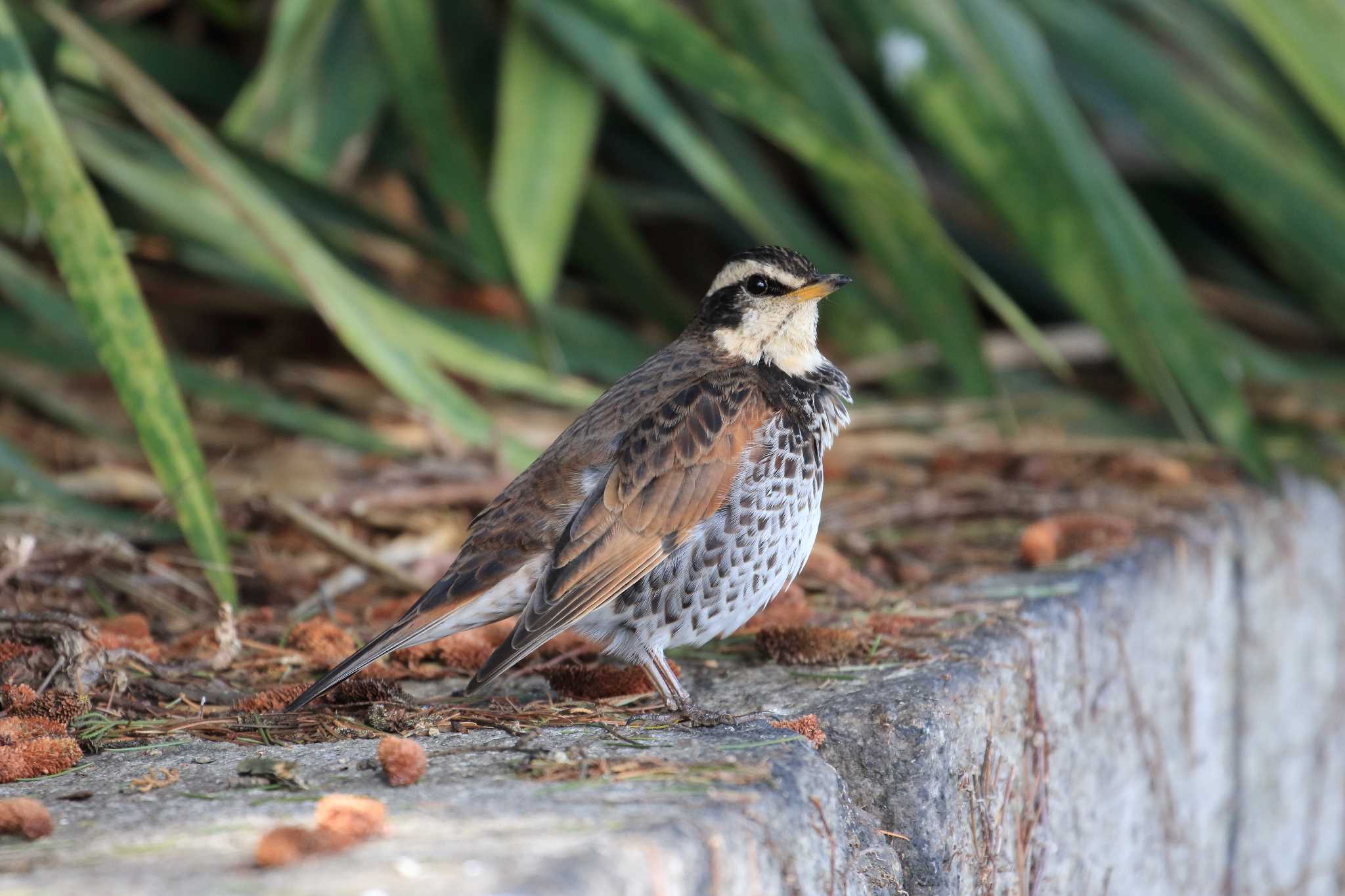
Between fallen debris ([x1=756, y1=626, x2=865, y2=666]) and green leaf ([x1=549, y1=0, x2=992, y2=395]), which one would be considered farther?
green leaf ([x1=549, y1=0, x2=992, y2=395])

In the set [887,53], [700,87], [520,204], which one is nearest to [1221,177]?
[887,53]

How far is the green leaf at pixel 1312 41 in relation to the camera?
5234 mm

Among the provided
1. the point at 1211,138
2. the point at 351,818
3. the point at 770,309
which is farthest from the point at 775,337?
the point at 1211,138

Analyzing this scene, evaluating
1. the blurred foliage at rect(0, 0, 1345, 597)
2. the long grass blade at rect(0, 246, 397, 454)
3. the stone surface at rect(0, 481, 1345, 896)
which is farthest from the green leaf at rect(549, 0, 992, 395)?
the long grass blade at rect(0, 246, 397, 454)

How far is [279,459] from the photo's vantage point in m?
4.61

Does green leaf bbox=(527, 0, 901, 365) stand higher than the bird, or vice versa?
green leaf bbox=(527, 0, 901, 365)

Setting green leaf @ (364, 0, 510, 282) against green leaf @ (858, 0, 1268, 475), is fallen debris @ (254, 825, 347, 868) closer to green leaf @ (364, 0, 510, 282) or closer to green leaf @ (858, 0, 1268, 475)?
green leaf @ (364, 0, 510, 282)

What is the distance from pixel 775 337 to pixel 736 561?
2.39 ft

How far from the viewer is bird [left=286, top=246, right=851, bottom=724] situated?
3.09 m

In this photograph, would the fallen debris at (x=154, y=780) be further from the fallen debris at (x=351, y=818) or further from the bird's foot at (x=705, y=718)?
the bird's foot at (x=705, y=718)

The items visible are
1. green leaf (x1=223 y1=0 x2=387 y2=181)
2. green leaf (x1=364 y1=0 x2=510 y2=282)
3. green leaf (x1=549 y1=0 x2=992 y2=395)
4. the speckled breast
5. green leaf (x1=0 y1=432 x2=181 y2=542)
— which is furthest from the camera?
green leaf (x1=223 y1=0 x2=387 y2=181)

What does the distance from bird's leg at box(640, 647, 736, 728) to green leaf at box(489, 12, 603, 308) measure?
6.44 feet

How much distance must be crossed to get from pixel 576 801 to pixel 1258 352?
4599 mm

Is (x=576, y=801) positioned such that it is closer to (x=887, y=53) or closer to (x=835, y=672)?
(x=835, y=672)
